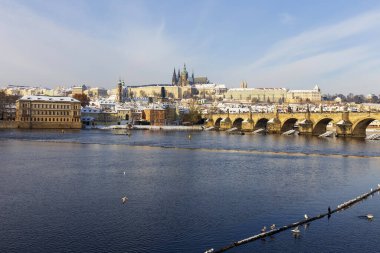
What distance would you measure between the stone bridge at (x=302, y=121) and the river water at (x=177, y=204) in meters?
40.6

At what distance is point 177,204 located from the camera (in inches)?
973

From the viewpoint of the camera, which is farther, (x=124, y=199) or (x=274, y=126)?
(x=274, y=126)

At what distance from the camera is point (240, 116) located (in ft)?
396

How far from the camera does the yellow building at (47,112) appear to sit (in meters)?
110

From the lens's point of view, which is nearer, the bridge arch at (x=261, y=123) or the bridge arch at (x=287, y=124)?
the bridge arch at (x=287, y=124)

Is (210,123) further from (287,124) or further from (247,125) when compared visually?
(287,124)

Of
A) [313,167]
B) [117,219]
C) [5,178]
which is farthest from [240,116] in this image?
[117,219]

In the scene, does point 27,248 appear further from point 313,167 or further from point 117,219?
point 313,167

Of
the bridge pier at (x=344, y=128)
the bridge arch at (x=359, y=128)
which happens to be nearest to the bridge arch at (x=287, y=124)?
the bridge pier at (x=344, y=128)

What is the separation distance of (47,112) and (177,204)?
96.6m

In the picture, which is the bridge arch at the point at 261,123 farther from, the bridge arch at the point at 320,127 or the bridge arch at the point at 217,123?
the bridge arch at the point at 217,123

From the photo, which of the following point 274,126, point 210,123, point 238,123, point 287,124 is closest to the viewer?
point 274,126

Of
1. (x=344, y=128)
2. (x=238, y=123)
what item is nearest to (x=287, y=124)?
(x=238, y=123)

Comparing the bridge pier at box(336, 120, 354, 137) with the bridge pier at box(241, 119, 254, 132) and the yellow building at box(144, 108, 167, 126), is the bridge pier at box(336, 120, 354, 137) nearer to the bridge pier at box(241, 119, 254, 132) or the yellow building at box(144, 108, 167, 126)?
the bridge pier at box(241, 119, 254, 132)
